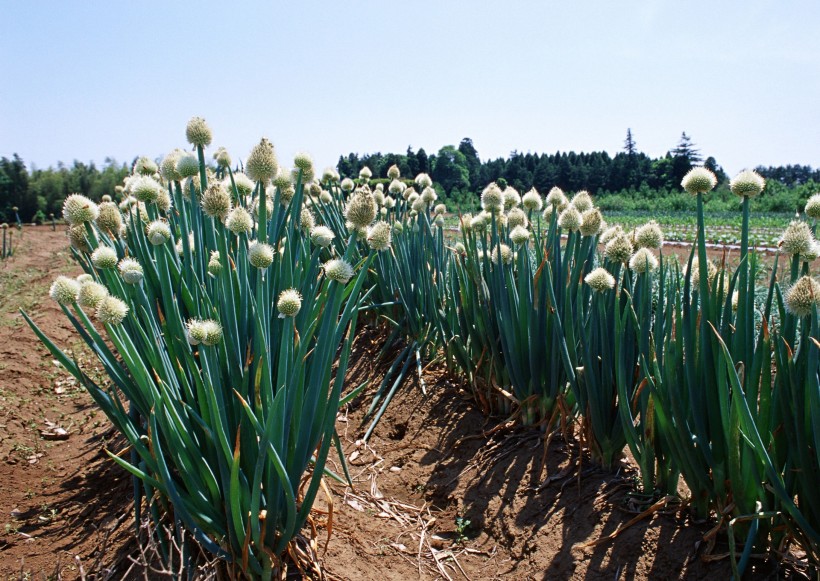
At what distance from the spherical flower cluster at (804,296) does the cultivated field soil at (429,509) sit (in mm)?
779

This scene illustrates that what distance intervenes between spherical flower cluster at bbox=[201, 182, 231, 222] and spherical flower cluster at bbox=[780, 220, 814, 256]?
173cm

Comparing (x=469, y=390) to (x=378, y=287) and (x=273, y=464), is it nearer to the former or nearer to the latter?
(x=378, y=287)

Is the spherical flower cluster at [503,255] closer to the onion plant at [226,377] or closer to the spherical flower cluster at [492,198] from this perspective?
the spherical flower cluster at [492,198]

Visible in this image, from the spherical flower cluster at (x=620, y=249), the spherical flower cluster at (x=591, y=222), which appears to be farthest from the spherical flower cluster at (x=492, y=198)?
the spherical flower cluster at (x=620, y=249)

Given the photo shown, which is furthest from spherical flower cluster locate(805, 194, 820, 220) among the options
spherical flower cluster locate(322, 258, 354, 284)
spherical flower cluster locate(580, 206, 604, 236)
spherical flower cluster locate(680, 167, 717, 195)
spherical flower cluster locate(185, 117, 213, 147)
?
spherical flower cluster locate(185, 117, 213, 147)

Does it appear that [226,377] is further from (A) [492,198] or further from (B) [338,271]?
(A) [492,198]

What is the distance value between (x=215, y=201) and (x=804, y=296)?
1.75 m

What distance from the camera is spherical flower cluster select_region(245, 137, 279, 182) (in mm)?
1867

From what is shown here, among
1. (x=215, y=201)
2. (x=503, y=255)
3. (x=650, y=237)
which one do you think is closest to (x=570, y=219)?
(x=650, y=237)

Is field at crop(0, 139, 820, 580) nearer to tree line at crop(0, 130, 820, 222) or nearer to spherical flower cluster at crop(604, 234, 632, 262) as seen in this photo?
spherical flower cluster at crop(604, 234, 632, 262)

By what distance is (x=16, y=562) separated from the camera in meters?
2.19

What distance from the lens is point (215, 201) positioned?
1.84 metres

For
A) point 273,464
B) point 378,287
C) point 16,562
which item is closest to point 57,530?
point 16,562

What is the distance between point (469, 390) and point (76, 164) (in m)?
21.2
